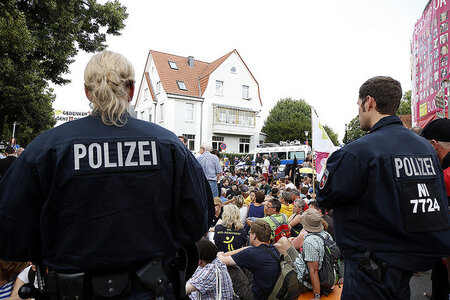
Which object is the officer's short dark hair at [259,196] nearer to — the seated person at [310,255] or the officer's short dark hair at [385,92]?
the seated person at [310,255]

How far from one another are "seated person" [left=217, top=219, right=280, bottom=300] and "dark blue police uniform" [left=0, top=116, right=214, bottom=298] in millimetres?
2540

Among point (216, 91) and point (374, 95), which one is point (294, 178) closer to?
point (374, 95)

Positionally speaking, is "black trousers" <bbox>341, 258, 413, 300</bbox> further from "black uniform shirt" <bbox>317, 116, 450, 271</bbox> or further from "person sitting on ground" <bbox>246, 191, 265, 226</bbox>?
"person sitting on ground" <bbox>246, 191, 265, 226</bbox>

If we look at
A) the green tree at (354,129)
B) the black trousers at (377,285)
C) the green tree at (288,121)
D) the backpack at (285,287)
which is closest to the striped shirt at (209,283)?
the backpack at (285,287)

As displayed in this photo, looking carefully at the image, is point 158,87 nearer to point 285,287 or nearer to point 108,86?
point 285,287

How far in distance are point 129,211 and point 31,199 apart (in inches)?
18.0

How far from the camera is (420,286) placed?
17.1ft

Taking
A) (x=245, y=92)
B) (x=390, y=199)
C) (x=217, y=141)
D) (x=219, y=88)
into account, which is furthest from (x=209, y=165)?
(x=245, y=92)

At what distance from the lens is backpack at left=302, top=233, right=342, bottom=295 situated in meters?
4.59

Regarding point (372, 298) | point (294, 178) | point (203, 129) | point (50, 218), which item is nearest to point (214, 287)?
point (372, 298)

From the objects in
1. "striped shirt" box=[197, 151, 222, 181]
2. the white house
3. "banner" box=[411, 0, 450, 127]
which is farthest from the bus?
"striped shirt" box=[197, 151, 222, 181]

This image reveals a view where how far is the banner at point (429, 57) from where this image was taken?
14.4 m

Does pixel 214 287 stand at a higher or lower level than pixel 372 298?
lower

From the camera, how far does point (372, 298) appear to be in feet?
6.61
